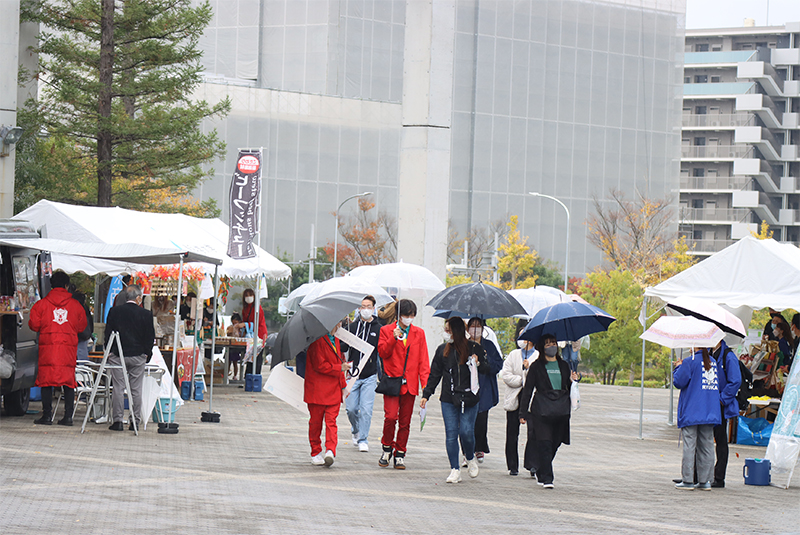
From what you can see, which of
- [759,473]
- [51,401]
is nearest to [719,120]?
[759,473]

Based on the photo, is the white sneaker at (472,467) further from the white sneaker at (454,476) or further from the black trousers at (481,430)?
the black trousers at (481,430)

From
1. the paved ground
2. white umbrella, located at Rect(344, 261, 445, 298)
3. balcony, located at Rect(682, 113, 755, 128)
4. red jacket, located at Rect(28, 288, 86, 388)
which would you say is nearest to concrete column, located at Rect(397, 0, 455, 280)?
white umbrella, located at Rect(344, 261, 445, 298)

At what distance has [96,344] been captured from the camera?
18.9 metres

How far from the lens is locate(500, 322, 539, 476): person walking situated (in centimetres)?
1088

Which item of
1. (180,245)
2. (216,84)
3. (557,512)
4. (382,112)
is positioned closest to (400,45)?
(382,112)

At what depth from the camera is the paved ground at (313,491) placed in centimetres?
778

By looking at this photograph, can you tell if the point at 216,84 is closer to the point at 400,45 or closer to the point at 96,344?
the point at 400,45

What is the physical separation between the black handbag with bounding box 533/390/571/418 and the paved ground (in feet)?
2.60

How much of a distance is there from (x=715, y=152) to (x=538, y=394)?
70.8 m

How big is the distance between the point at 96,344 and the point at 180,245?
7.97 feet

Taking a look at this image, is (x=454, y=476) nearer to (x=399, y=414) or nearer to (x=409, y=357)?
(x=399, y=414)

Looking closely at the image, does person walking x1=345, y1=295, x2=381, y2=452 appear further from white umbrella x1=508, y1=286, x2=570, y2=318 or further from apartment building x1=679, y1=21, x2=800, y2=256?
apartment building x1=679, y1=21, x2=800, y2=256

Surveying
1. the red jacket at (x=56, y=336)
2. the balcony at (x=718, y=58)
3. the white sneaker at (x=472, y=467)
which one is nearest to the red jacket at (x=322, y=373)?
the white sneaker at (x=472, y=467)

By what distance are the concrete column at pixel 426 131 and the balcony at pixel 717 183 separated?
185 feet
